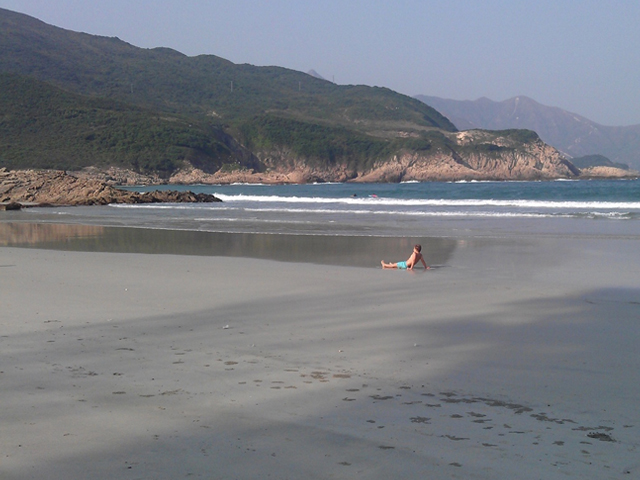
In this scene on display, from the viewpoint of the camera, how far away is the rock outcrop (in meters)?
37.9

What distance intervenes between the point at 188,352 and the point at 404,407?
2122 millimetres

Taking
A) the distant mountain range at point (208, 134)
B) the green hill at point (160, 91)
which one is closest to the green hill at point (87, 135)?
the distant mountain range at point (208, 134)

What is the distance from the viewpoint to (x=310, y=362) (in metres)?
5.26

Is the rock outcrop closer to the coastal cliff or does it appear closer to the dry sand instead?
the dry sand

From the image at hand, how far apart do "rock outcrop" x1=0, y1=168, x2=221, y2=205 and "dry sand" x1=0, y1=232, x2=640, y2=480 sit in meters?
30.7

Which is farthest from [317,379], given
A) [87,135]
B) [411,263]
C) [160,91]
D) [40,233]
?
[160,91]

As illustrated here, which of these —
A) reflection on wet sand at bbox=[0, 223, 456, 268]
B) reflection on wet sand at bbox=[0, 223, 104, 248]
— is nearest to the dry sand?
reflection on wet sand at bbox=[0, 223, 456, 268]

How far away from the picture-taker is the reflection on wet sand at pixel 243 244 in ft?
42.5

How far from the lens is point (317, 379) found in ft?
15.7

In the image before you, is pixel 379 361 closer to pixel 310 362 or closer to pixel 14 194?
pixel 310 362

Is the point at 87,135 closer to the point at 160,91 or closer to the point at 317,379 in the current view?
the point at 160,91

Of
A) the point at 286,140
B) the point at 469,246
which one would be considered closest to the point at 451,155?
the point at 286,140

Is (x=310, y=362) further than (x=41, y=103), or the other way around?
(x=41, y=103)

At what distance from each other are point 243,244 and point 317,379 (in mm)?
10654
